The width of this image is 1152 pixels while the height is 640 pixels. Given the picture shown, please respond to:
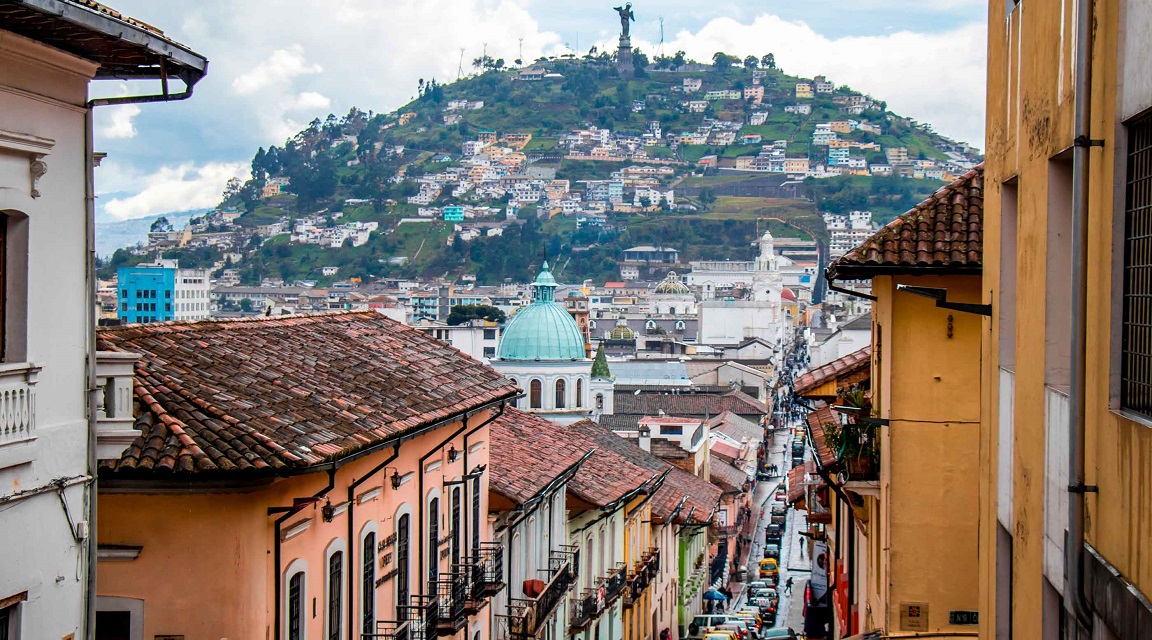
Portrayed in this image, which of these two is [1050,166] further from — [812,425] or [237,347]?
[812,425]

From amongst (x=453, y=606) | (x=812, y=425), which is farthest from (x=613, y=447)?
(x=453, y=606)

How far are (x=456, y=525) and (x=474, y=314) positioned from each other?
451ft

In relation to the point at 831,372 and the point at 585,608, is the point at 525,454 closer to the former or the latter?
the point at 585,608

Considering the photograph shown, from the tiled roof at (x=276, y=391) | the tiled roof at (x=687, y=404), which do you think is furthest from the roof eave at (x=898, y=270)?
the tiled roof at (x=687, y=404)

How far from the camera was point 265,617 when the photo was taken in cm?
1128

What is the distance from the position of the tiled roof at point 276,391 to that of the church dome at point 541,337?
40.2 metres

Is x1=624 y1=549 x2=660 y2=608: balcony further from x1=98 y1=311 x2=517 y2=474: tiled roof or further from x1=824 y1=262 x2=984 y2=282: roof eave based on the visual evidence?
x1=824 y1=262 x2=984 y2=282: roof eave

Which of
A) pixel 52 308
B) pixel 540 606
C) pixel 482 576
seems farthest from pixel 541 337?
pixel 52 308

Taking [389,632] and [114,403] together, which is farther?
[389,632]

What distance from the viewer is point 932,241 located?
552 inches

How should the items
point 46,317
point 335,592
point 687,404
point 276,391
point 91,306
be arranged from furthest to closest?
point 687,404 → point 335,592 → point 276,391 → point 91,306 → point 46,317

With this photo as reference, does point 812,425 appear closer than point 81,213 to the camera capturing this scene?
No

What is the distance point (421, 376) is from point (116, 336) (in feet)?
18.3

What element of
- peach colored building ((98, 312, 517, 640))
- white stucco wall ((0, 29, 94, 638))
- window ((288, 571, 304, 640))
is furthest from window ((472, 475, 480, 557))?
white stucco wall ((0, 29, 94, 638))
